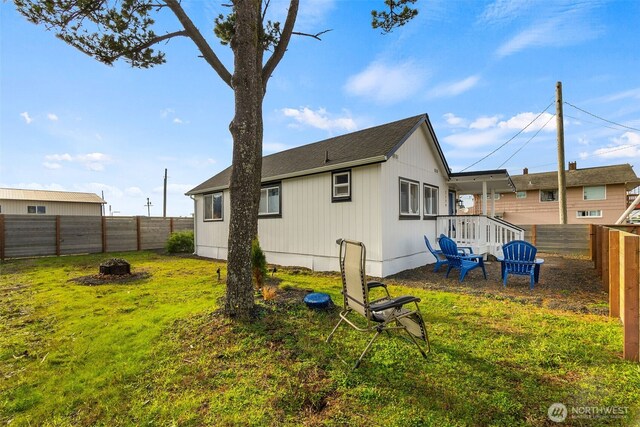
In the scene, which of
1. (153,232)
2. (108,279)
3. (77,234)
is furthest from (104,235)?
(108,279)

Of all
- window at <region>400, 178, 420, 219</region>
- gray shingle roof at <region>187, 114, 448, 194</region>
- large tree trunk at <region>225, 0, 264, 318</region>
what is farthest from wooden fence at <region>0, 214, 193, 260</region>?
window at <region>400, 178, 420, 219</region>

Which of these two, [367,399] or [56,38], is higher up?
[56,38]

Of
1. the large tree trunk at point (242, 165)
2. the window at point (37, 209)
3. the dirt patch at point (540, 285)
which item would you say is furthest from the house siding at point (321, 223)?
the window at point (37, 209)

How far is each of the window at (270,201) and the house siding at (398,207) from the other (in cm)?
424

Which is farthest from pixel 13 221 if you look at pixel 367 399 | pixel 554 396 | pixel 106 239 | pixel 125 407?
pixel 554 396

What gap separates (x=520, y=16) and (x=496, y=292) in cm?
813

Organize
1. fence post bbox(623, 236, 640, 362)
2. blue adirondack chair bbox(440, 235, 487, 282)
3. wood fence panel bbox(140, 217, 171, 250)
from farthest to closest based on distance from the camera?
wood fence panel bbox(140, 217, 171, 250), blue adirondack chair bbox(440, 235, 487, 282), fence post bbox(623, 236, 640, 362)

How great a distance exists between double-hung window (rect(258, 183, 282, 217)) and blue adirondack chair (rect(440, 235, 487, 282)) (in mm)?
5591

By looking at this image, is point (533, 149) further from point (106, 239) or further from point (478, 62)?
point (106, 239)

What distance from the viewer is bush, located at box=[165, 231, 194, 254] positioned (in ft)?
47.0

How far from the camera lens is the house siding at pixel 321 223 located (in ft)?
24.7

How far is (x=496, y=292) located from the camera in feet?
19.4

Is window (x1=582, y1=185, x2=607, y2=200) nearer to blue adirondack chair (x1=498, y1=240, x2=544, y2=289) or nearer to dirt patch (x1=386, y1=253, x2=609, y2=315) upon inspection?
dirt patch (x1=386, y1=253, x2=609, y2=315)

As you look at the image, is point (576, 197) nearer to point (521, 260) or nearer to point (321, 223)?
point (521, 260)
